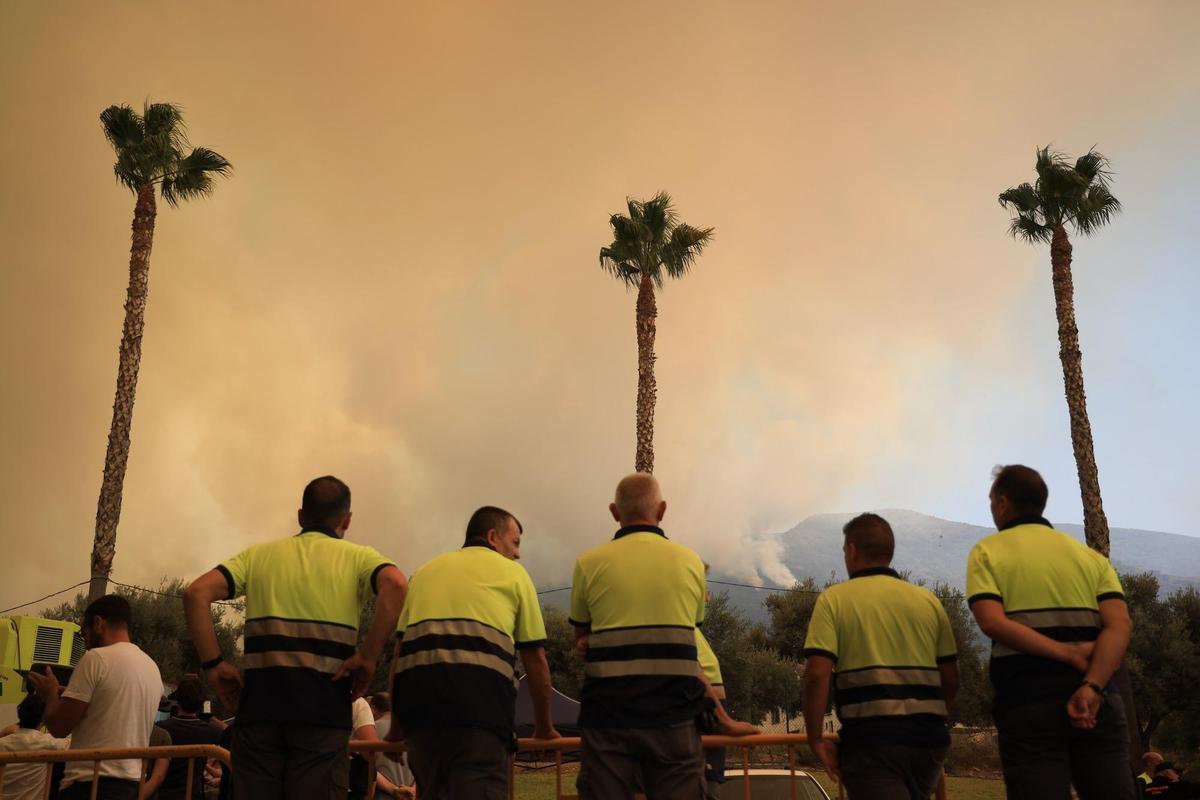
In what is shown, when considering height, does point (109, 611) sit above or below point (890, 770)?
above

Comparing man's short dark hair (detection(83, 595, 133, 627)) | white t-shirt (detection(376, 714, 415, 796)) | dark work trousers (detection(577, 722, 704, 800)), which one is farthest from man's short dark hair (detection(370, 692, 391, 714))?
dark work trousers (detection(577, 722, 704, 800))

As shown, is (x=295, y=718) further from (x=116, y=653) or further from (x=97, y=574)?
(x=97, y=574)

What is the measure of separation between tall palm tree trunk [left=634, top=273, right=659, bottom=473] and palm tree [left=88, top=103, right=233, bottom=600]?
1093cm

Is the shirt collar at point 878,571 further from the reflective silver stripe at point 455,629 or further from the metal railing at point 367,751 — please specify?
the reflective silver stripe at point 455,629

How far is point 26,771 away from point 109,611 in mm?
2212

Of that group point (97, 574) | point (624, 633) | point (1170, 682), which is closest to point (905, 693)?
point (624, 633)

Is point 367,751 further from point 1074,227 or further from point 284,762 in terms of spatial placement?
point 1074,227

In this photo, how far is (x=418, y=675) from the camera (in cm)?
491

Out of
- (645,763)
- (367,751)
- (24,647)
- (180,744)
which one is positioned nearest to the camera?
(645,763)

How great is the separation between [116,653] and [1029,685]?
531cm

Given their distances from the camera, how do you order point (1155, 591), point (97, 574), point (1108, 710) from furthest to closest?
point (1155, 591), point (97, 574), point (1108, 710)

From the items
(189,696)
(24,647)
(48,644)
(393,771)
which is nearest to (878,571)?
(393,771)

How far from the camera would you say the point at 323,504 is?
5328 millimetres

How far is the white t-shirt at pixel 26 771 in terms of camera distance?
7.54 metres
